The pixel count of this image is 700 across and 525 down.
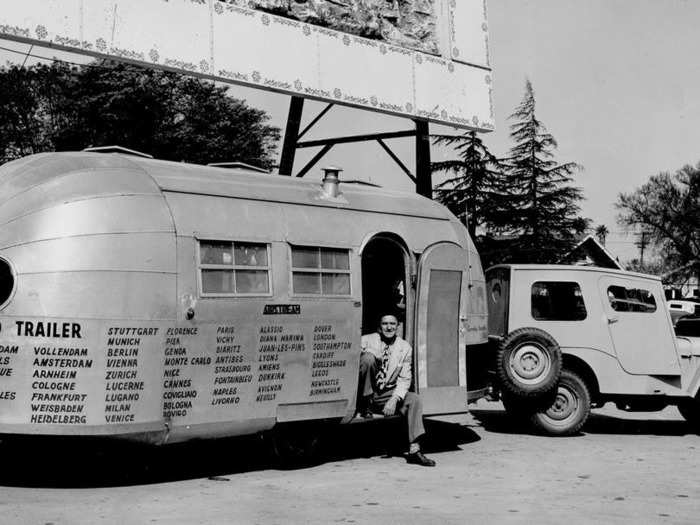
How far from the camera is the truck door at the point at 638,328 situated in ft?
40.5

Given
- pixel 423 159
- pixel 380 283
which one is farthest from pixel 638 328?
pixel 423 159

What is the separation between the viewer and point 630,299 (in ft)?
41.7

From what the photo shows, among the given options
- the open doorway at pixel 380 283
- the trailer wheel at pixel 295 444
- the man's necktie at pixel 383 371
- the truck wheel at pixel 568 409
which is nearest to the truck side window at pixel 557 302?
the truck wheel at pixel 568 409

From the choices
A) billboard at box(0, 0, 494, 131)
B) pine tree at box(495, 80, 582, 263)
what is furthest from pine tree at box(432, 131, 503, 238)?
billboard at box(0, 0, 494, 131)

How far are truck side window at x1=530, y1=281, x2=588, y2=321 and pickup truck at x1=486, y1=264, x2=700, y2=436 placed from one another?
0.04ft

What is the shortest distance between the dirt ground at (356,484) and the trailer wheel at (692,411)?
3.64 ft

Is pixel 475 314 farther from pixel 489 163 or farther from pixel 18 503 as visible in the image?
pixel 489 163

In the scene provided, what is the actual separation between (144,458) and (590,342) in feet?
19.6

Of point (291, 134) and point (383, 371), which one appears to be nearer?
point (383, 371)

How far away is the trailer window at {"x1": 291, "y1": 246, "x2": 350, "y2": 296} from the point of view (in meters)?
9.24

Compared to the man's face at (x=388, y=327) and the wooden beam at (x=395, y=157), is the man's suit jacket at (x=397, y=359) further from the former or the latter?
the wooden beam at (x=395, y=157)

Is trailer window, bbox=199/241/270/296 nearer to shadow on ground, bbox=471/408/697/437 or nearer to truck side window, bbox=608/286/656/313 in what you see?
shadow on ground, bbox=471/408/697/437

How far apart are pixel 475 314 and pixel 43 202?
554 cm

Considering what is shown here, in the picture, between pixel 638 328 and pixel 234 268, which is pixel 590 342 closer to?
pixel 638 328
